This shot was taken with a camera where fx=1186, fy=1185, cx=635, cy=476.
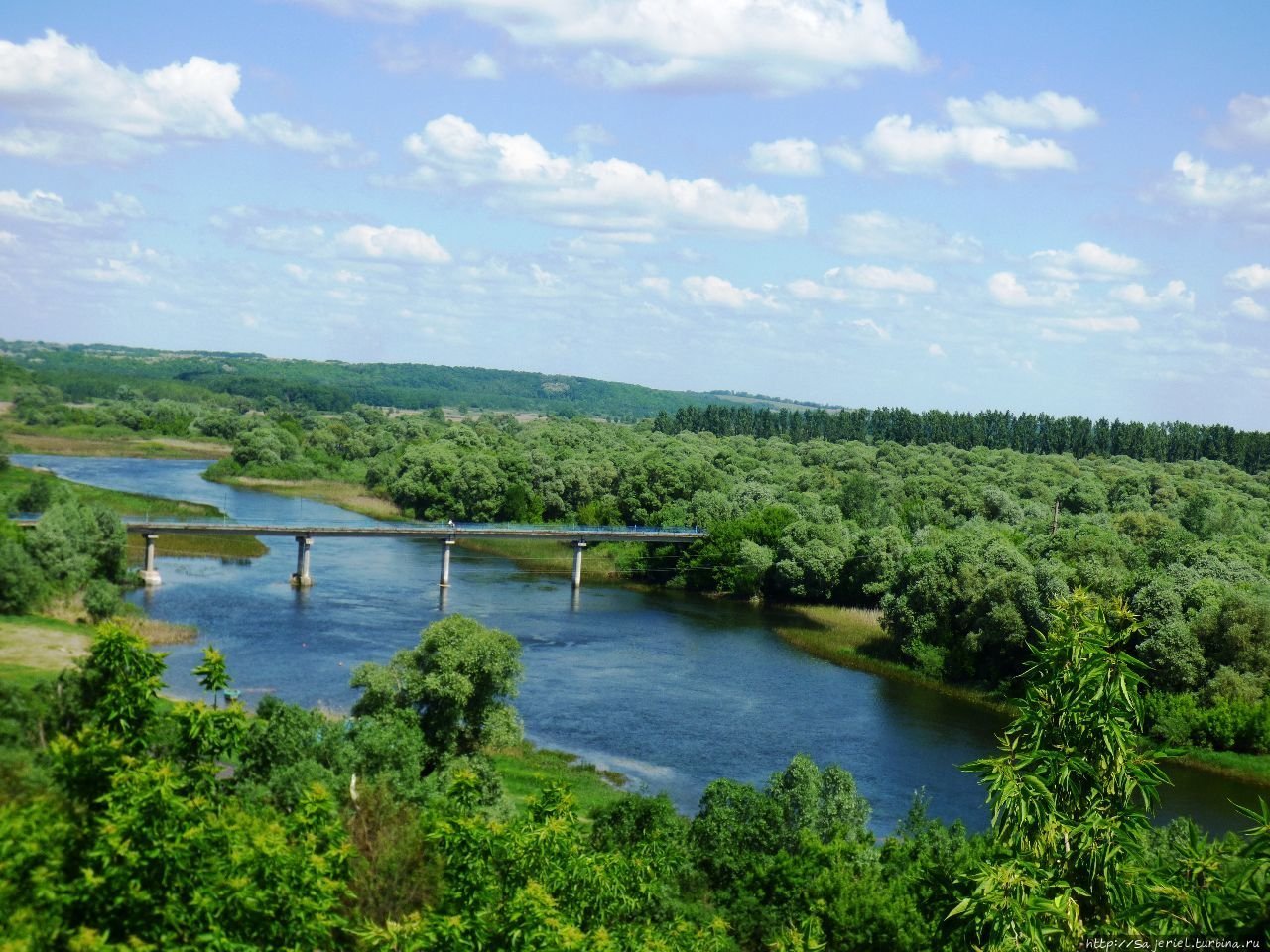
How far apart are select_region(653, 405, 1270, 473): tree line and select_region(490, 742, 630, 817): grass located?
357 ft

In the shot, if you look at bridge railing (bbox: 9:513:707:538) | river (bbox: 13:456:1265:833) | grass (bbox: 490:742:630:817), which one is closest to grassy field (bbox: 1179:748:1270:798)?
river (bbox: 13:456:1265:833)

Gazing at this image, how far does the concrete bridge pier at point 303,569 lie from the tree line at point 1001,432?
88.3m

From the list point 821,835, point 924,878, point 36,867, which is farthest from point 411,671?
point 36,867

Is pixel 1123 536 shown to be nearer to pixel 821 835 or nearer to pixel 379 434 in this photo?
pixel 821 835

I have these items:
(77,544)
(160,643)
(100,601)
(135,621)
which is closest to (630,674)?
(160,643)

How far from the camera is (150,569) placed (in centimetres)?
6681

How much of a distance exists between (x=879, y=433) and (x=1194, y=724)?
347ft

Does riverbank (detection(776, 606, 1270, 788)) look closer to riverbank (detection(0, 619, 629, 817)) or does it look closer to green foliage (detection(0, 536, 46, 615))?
riverbank (detection(0, 619, 629, 817))

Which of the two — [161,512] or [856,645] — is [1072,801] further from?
[161,512]

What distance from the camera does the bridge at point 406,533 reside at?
68.1 metres

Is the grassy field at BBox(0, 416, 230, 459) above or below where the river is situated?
above

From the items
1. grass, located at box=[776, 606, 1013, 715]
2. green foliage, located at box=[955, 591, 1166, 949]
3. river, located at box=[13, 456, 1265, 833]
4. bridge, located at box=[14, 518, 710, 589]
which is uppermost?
green foliage, located at box=[955, 591, 1166, 949]

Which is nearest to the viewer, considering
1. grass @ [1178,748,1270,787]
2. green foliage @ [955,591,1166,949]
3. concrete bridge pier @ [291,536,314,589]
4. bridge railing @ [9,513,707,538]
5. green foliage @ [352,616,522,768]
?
green foliage @ [955,591,1166,949]

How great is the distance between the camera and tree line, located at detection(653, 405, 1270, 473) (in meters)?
134
